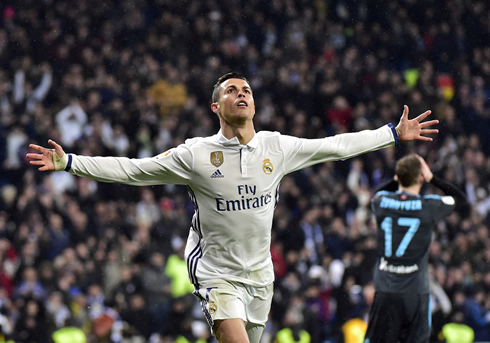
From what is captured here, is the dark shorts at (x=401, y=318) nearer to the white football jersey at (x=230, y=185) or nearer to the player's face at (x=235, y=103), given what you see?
the white football jersey at (x=230, y=185)

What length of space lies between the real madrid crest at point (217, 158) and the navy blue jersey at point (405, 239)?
219 centimetres

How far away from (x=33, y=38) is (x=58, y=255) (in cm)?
557

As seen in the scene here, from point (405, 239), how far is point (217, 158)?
230cm

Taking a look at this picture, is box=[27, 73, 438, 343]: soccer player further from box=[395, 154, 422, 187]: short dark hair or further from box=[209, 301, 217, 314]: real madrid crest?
box=[395, 154, 422, 187]: short dark hair

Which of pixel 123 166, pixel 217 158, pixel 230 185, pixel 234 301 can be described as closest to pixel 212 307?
pixel 234 301

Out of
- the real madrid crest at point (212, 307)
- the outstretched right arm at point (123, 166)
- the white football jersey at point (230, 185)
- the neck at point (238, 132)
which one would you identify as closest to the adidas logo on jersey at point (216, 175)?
the white football jersey at point (230, 185)

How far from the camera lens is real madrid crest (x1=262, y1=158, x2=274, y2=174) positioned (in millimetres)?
5371

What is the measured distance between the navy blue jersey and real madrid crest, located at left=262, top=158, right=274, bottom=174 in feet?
6.28

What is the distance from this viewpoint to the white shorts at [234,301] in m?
5.16

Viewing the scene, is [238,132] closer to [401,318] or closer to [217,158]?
[217,158]

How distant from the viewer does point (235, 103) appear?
212 inches

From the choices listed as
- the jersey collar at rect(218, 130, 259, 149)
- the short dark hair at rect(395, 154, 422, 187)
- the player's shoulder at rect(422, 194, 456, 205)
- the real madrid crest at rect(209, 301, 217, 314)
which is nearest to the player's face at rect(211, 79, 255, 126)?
the jersey collar at rect(218, 130, 259, 149)

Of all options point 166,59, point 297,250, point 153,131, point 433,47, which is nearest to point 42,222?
point 153,131

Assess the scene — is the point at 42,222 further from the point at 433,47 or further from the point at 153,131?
the point at 433,47
